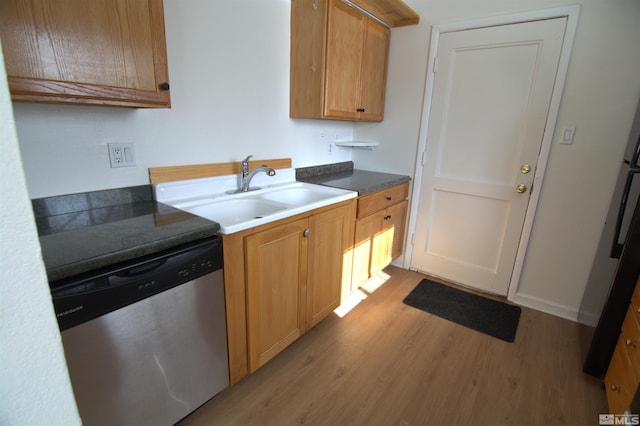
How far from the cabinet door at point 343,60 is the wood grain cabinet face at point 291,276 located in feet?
2.50

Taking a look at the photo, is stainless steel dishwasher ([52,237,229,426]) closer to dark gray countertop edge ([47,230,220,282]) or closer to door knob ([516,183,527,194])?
dark gray countertop edge ([47,230,220,282])

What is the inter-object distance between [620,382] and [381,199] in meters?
1.59

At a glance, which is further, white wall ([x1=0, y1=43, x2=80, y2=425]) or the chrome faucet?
the chrome faucet

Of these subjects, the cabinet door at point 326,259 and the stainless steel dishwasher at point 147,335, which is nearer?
the stainless steel dishwasher at point 147,335

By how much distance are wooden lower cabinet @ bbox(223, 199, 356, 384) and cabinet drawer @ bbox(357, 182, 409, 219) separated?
135 mm

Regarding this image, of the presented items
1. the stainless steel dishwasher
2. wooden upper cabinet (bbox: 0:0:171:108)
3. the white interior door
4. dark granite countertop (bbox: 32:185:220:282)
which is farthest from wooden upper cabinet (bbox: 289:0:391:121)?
the stainless steel dishwasher

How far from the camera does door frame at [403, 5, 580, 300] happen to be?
2.01 metres

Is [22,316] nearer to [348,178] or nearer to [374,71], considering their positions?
[348,178]

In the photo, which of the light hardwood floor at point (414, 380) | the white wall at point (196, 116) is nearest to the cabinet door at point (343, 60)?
the white wall at point (196, 116)

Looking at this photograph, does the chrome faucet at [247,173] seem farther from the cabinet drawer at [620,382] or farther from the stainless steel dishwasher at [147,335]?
the cabinet drawer at [620,382]

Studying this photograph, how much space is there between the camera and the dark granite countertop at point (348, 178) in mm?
2246

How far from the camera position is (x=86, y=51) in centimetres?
103

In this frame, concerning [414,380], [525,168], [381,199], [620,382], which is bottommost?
[414,380]

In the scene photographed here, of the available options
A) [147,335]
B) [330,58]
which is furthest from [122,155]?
[330,58]
